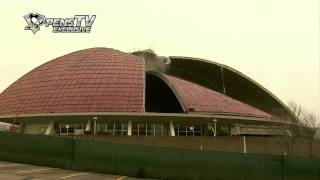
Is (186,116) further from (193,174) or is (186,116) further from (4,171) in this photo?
(4,171)

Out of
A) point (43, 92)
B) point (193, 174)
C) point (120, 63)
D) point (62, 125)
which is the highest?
point (120, 63)

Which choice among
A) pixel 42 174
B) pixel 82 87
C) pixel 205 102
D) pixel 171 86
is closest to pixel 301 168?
pixel 42 174

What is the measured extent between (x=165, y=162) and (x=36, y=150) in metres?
8.18

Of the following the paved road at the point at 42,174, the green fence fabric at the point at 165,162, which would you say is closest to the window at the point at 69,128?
the green fence fabric at the point at 165,162

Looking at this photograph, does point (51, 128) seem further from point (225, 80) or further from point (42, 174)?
point (42, 174)

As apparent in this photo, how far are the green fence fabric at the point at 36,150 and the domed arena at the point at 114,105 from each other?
2645 centimetres

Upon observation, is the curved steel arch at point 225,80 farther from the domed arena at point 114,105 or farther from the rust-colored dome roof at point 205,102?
the rust-colored dome roof at point 205,102

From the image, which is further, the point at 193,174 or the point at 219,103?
the point at 219,103

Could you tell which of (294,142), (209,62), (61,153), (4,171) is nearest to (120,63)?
(209,62)

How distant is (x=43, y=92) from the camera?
66375 mm

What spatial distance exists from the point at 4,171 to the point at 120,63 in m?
47.2

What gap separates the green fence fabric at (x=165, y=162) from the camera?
2606 centimetres

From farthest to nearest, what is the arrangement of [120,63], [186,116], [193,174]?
1. [120,63]
2. [186,116]
3. [193,174]

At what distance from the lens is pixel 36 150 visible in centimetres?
2888
